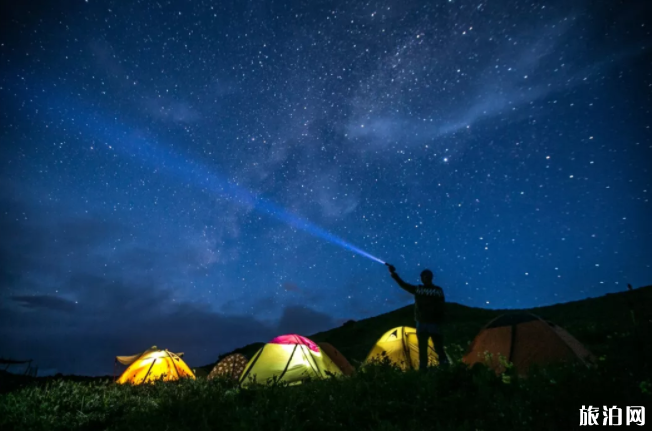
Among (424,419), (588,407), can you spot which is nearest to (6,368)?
(424,419)

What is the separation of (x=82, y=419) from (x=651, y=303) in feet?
121

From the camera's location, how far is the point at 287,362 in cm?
1080

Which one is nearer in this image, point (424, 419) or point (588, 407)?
point (588, 407)

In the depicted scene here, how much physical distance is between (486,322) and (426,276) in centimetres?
3077

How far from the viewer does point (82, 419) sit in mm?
7406

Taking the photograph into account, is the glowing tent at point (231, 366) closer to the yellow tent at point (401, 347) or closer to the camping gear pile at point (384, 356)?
the camping gear pile at point (384, 356)

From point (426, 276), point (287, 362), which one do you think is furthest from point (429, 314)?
point (287, 362)

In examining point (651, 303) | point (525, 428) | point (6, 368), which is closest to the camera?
point (525, 428)

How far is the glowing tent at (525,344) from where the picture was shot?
7.60m

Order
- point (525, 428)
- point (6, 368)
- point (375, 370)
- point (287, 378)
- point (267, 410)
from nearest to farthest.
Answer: point (525, 428)
point (267, 410)
point (375, 370)
point (287, 378)
point (6, 368)

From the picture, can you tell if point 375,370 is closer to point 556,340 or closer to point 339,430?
point 339,430

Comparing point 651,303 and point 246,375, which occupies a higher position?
point 651,303

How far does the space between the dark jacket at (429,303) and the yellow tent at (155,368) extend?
1113cm

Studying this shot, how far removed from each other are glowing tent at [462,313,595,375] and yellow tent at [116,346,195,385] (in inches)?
490
